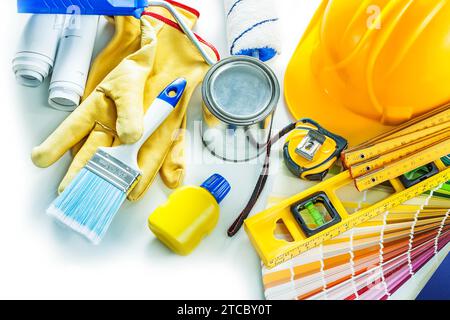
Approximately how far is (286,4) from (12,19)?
534mm

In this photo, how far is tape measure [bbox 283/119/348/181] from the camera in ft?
2.96

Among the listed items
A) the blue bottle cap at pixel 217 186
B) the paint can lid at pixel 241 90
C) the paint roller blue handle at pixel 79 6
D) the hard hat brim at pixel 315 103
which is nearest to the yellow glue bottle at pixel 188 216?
the blue bottle cap at pixel 217 186

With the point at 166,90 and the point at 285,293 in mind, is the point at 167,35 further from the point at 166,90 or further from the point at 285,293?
the point at 285,293

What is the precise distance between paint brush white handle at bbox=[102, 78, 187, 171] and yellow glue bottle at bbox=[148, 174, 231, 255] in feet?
0.27

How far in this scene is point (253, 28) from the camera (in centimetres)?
94

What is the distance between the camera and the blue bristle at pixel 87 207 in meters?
0.80

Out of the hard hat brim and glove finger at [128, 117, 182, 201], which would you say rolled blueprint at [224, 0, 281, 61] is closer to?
the hard hat brim

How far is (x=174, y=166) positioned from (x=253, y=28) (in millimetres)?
281

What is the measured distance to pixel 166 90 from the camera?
0.88m

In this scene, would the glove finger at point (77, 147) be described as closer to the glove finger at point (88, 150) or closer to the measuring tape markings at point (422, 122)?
the glove finger at point (88, 150)

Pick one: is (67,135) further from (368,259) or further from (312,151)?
(368,259)

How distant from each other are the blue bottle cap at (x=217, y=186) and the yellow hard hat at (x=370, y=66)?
7.8 inches

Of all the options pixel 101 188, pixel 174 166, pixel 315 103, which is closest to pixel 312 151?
pixel 315 103

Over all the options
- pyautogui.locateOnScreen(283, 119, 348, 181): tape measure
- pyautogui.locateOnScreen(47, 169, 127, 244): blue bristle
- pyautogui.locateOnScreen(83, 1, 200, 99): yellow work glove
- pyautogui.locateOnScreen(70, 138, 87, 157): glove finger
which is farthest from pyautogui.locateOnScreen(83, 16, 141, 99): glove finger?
pyautogui.locateOnScreen(283, 119, 348, 181): tape measure
